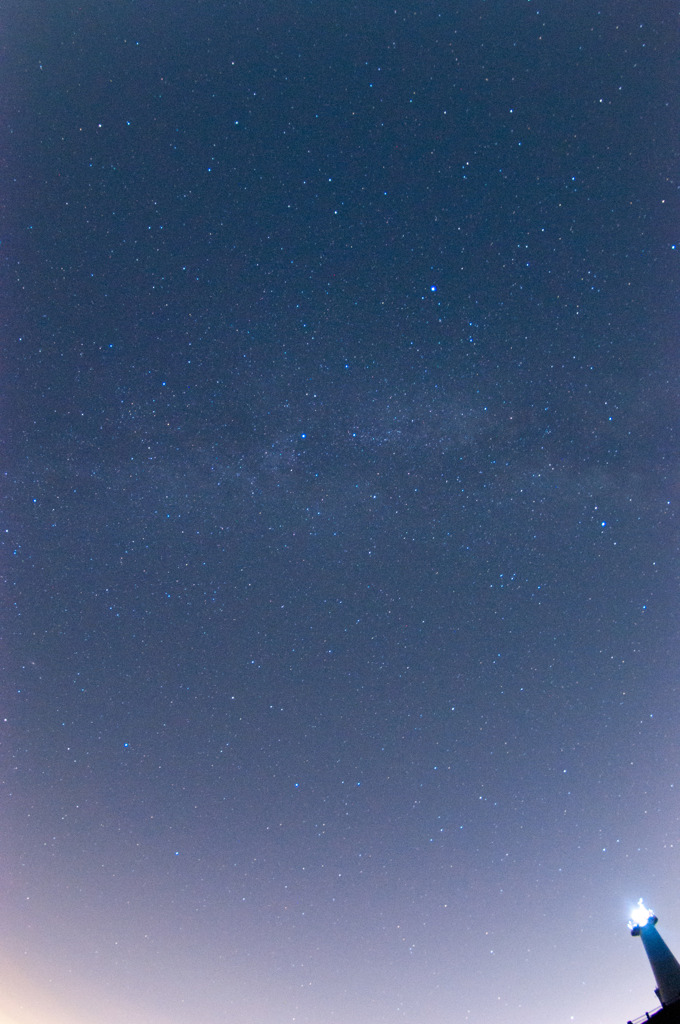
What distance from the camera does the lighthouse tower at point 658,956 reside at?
17266mm

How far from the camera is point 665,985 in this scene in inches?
687

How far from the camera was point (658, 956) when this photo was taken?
58.7 feet

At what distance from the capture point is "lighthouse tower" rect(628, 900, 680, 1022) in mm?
17266

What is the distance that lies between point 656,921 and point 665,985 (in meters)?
1.51

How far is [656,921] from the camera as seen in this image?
18.3m

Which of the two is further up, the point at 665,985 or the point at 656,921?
the point at 656,921
